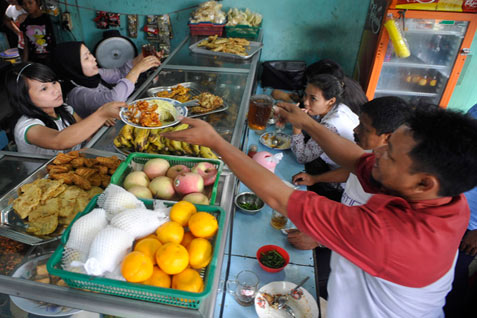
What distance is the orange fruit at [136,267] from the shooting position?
1044 millimetres

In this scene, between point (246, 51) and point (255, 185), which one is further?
point (246, 51)

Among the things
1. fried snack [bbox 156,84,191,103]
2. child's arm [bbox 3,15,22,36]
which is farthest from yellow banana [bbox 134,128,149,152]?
child's arm [bbox 3,15,22,36]

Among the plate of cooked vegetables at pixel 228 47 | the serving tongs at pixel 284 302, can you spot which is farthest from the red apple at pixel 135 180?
the plate of cooked vegetables at pixel 228 47

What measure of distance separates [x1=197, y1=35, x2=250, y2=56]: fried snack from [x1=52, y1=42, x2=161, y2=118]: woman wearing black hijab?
0.85m

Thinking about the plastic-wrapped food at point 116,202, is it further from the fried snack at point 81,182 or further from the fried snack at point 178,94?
the fried snack at point 178,94

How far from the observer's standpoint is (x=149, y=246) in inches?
46.0

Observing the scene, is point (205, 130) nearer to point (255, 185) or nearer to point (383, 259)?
point (255, 185)

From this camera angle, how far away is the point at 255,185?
137 centimetres

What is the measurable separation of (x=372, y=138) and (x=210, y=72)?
6.05 ft

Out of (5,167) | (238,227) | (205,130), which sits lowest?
(238,227)

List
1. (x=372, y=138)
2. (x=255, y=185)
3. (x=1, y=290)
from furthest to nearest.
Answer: (x=372, y=138) < (x=255, y=185) < (x=1, y=290)

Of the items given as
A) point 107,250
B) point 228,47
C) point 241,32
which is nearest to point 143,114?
point 107,250

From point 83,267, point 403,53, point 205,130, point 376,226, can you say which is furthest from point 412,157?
point 403,53

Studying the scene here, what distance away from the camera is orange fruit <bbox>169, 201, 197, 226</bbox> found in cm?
129
